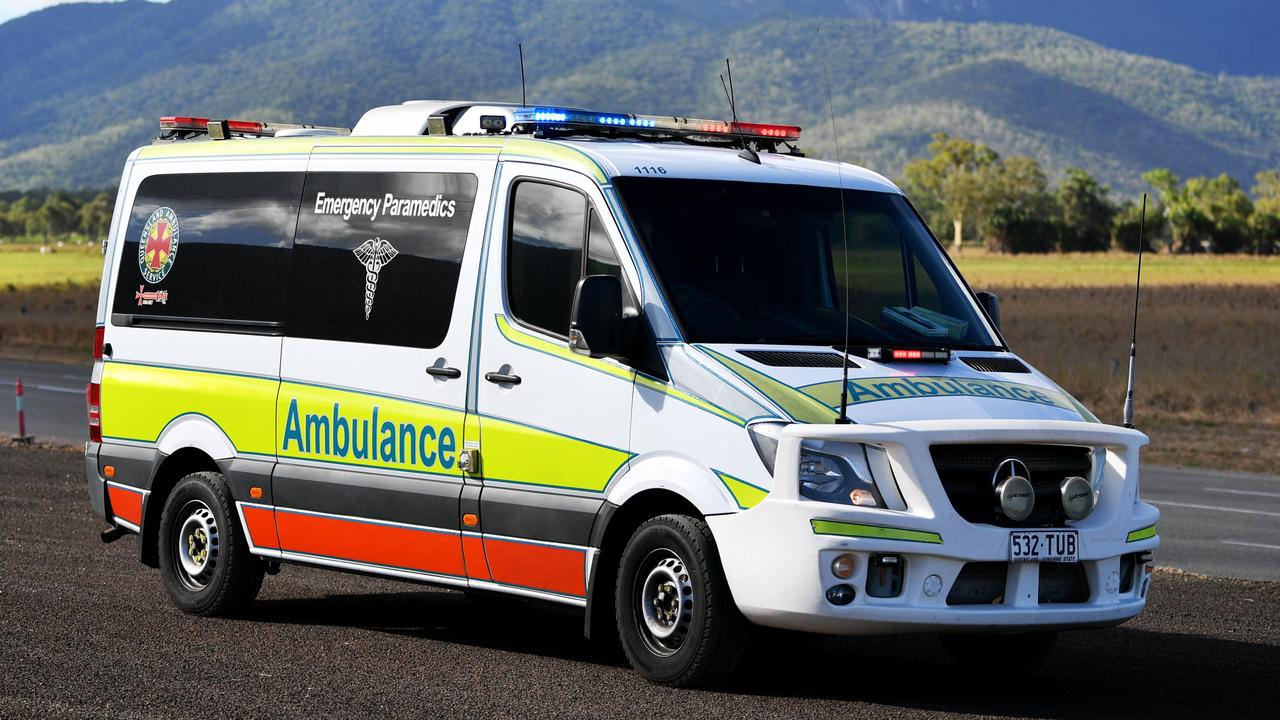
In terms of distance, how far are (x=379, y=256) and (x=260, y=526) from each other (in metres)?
1.59

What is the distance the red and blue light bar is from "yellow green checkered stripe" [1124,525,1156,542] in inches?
97.1

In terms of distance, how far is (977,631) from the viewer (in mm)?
7227

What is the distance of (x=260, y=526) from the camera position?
9.41 metres

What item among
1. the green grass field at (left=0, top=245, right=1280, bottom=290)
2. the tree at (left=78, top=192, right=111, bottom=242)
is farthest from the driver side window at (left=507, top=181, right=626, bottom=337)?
the tree at (left=78, top=192, right=111, bottom=242)

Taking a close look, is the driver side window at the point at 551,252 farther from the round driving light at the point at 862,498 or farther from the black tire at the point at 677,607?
the round driving light at the point at 862,498

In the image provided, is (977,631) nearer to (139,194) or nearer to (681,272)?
(681,272)

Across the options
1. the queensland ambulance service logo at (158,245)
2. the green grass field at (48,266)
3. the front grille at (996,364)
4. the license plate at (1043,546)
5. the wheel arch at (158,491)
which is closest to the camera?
the license plate at (1043,546)

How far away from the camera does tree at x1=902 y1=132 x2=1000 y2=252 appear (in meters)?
175

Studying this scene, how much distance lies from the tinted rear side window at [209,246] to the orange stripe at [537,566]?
1995 mm

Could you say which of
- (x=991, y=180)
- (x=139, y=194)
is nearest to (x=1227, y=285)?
(x=139, y=194)

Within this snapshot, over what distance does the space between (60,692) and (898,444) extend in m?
3.47

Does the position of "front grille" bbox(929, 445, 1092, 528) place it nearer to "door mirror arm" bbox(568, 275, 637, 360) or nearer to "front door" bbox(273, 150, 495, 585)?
"door mirror arm" bbox(568, 275, 637, 360)

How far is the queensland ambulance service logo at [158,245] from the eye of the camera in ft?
33.3

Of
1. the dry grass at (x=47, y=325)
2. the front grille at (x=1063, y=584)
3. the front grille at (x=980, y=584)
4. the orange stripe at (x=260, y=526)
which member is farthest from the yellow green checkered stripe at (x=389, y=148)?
the dry grass at (x=47, y=325)
